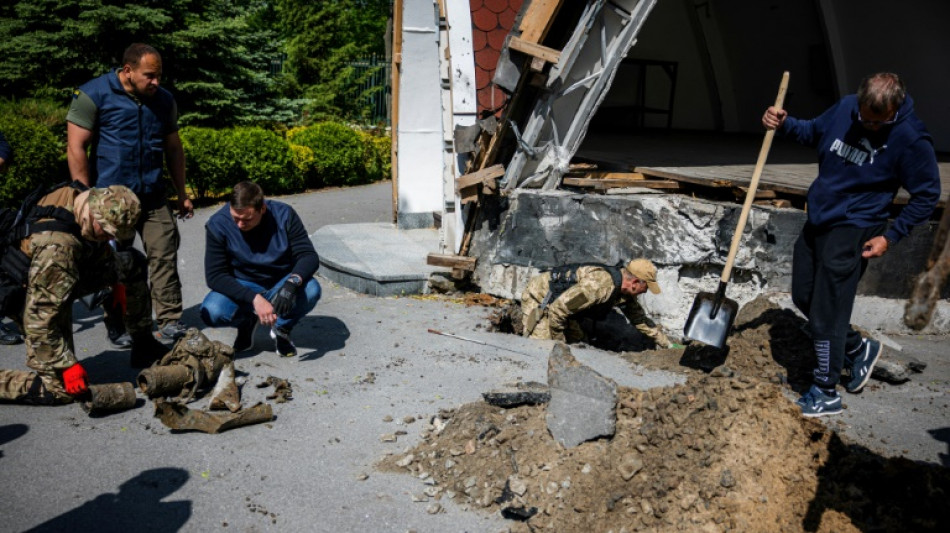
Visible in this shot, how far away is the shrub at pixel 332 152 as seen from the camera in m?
14.3

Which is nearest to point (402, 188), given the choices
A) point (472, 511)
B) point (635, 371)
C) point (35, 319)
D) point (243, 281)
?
point (243, 281)

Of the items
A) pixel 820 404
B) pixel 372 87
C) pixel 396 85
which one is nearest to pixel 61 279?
pixel 820 404

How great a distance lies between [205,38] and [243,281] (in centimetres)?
1022

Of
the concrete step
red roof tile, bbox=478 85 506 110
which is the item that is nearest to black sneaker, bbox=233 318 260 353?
the concrete step

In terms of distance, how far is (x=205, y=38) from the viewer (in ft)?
Answer: 45.6

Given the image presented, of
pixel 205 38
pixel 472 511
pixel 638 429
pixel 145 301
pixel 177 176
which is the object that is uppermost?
pixel 205 38

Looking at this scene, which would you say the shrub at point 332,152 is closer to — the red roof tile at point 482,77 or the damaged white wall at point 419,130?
the damaged white wall at point 419,130

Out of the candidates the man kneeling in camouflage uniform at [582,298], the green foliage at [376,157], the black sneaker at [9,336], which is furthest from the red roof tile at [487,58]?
the green foliage at [376,157]

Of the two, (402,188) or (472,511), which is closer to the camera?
(472,511)

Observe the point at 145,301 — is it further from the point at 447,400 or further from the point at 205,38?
the point at 205,38

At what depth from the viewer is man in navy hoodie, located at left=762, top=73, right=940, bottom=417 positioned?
4.10 metres

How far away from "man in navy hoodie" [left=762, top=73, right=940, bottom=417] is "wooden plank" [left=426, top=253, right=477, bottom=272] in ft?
10.8

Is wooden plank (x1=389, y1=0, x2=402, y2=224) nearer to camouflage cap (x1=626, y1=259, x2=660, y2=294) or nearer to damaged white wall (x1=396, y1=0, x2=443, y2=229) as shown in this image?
damaged white wall (x1=396, y1=0, x2=443, y2=229)

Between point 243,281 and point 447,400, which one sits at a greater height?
point 243,281
